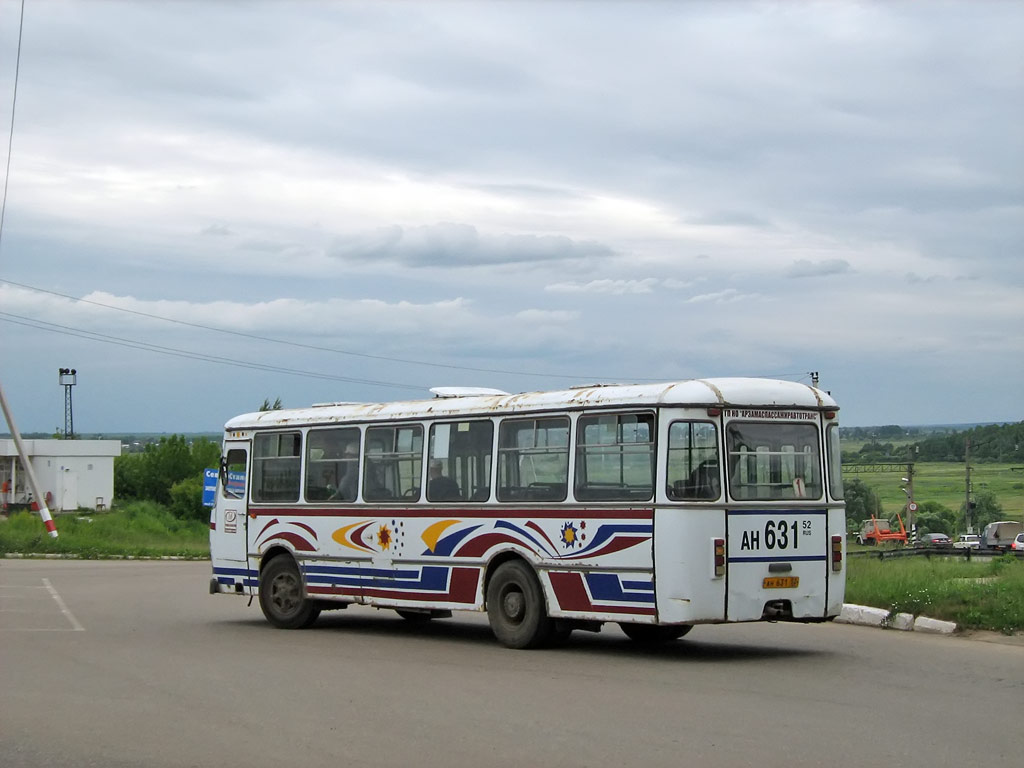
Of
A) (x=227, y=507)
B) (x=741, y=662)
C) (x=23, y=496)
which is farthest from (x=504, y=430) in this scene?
(x=23, y=496)

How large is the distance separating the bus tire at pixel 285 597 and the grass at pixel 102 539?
26225 millimetres

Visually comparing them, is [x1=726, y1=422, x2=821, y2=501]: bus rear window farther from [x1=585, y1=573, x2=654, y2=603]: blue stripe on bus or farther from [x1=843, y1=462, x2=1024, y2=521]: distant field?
[x1=843, y1=462, x2=1024, y2=521]: distant field

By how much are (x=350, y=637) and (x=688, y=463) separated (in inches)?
216

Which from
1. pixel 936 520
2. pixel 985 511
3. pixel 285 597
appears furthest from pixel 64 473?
pixel 285 597

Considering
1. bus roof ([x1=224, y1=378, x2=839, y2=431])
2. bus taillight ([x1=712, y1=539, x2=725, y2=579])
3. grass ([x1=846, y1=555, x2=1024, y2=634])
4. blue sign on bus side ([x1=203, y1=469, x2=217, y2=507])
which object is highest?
bus roof ([x1=224, y1=378, x2=839, y2=431])

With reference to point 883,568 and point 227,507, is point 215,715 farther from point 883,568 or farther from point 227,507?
point 883,568

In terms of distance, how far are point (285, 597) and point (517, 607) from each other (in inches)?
173

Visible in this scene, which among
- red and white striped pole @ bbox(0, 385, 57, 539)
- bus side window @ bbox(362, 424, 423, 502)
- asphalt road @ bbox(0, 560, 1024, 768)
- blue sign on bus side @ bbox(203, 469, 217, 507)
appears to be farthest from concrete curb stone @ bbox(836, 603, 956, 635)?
red and white striped pole @ bbox(0, 385, 57, 539)

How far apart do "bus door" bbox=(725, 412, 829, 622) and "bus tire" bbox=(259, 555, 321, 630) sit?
6.64 metres

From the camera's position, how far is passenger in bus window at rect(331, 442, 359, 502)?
17.6 metres

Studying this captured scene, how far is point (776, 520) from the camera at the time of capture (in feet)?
46.2

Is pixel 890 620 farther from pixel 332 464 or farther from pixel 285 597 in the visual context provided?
pixel 285 597

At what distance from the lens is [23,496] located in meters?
92.2

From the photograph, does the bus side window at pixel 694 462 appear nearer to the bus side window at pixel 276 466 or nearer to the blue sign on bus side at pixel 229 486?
the bus side window at pixel 276 466
